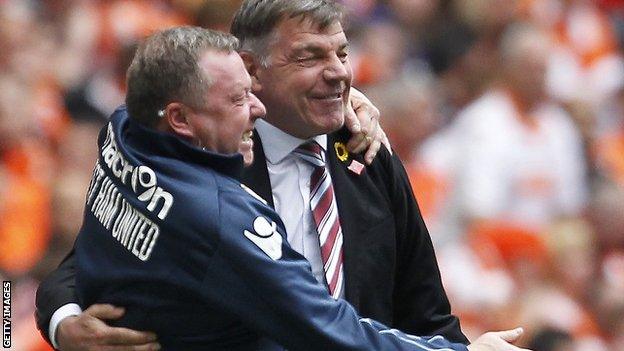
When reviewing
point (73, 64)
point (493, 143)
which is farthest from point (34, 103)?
point (493, 143)

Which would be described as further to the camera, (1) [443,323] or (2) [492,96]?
(2) [492,96]

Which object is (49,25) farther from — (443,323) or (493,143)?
(443,323)

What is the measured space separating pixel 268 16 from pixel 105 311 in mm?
830

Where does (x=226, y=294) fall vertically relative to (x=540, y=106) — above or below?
below

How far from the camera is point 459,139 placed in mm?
6891

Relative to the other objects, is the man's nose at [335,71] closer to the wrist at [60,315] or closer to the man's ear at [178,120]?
the man's ear at [178,120]

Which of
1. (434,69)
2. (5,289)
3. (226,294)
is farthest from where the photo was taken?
(434,69)

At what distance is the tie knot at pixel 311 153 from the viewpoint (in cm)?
375

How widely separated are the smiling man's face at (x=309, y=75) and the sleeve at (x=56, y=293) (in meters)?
0.59

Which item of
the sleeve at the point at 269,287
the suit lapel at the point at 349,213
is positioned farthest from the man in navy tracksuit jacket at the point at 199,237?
the suit lapel at the point at 349,213

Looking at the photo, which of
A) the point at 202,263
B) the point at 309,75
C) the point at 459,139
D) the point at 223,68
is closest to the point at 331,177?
the point at 309,75

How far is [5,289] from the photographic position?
4.44m

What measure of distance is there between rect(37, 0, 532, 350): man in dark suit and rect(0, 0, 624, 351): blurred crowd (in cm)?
201

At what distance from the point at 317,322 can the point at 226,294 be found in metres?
0.19
